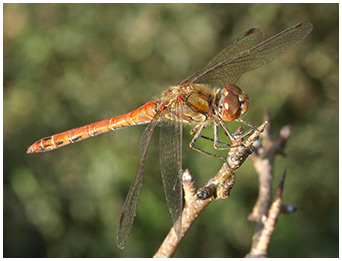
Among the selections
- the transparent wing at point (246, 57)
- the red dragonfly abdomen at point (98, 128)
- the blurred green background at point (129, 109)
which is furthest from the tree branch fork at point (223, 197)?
the blurred green background at point (129, 109)

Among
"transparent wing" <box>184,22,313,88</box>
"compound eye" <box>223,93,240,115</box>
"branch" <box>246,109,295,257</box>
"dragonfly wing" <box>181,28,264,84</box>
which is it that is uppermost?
"dragonfly wing" <box>181,28,264,84</box>

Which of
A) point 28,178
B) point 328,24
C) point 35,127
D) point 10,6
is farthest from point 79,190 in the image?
point 328,24

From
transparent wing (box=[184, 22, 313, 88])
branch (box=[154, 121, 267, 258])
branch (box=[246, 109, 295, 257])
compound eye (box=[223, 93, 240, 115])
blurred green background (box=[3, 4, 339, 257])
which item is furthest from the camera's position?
blurred green background (box=[3, 4, 339, 257])

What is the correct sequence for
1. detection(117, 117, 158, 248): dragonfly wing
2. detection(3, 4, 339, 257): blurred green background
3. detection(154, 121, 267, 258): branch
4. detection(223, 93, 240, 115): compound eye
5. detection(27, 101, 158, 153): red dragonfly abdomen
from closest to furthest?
detection(154, 121, 267, 258): branch < detection(117, 117, 158, 248): dragonfly wing < detection(223, 93, 240, 115): compound eye < detection(27, 101, 158, 153): red dragonfly abdomen < detection(3, 4, 339, 257): blurred green background

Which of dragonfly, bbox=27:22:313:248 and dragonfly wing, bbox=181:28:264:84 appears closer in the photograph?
dragonfly, bbox=27:22:313:248

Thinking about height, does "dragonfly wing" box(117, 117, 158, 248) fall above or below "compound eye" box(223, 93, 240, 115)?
below


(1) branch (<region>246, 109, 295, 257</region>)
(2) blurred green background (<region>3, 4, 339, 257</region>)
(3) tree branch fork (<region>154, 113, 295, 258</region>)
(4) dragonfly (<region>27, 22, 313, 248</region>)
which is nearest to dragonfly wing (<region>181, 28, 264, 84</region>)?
(4) dragonfly (<region>27, 22, 313, 248</region>)

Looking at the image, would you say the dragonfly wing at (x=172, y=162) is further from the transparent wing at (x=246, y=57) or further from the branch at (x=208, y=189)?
the transparent wing at (x=246, y=57)

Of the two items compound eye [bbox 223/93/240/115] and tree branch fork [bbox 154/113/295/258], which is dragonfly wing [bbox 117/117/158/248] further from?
compound eye [bbox 223/93/240/115]
